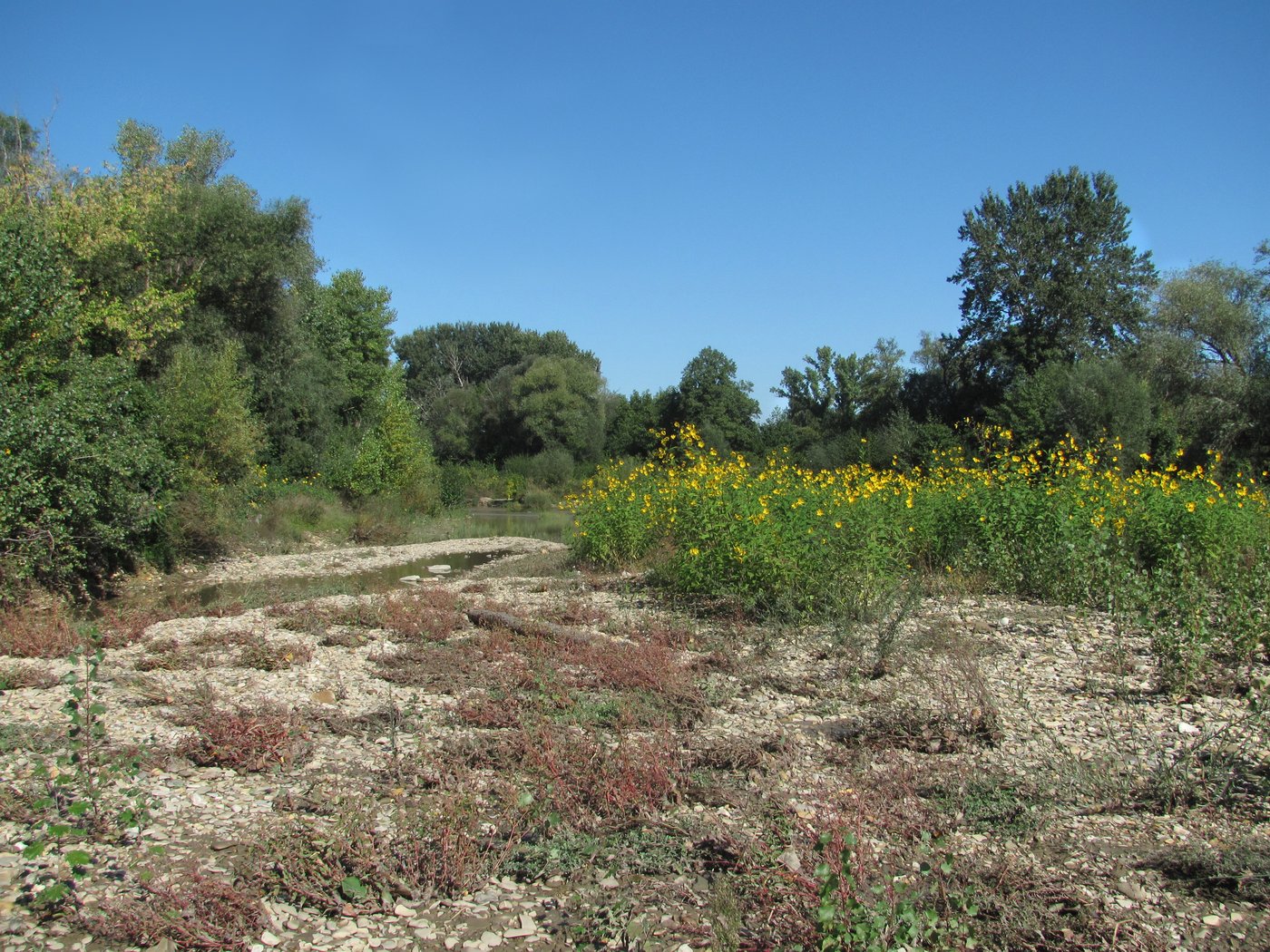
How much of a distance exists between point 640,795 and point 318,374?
27239 millimetres

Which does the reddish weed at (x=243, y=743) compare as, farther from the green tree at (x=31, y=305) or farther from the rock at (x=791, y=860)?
the green tree at (x=31, y=305)

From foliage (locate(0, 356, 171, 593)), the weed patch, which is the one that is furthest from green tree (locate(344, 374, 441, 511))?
the weed patch

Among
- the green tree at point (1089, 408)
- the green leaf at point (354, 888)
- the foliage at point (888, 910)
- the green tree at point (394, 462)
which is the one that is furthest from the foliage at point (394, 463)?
the foliage at point (888, 910)

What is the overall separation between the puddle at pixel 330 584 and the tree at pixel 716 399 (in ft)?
95.9

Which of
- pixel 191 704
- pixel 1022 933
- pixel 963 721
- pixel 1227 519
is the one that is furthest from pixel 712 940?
pixel 1227 519

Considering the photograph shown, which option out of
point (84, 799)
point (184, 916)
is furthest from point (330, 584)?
point (184, 916)

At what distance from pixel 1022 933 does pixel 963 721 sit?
253 centimetres

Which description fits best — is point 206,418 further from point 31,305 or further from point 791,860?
point 791,860

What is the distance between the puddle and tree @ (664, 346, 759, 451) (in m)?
29.2

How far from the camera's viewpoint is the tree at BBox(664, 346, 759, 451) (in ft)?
162

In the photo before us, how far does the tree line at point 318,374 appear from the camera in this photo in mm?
13180

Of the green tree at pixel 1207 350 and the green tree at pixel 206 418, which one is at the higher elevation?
the green tree at pixel 1207 350

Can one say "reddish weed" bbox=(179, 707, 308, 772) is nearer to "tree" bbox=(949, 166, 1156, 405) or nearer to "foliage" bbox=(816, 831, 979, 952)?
"foliage" bbox=(816, 831, 979, 952)

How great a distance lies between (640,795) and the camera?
4820 millimetres
